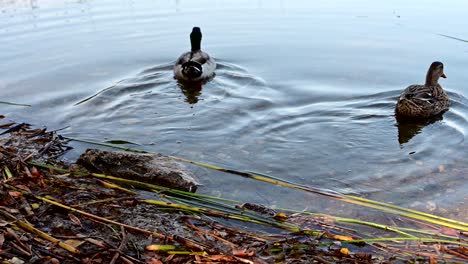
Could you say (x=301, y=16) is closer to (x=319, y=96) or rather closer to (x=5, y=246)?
(x=319, y=96)

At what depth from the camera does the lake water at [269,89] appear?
19.3 feet

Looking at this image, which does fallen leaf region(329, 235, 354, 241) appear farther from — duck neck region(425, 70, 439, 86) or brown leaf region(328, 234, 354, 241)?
duck neck region(425, 70, 439, 86)

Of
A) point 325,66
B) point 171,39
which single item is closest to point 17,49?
point 171,39

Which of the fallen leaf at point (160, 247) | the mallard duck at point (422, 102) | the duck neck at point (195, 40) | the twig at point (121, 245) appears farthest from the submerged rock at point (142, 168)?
the duck neck at point (195, 40)

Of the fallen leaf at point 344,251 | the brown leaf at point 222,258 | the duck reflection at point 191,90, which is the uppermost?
the brown leaf at point 222,258

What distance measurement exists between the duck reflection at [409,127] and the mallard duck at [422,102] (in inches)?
3.4

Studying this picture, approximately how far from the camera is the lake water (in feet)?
19.3

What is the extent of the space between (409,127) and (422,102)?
0.53 m

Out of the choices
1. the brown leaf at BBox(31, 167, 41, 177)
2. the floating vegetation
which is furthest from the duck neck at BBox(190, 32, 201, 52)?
the brown leaf at BBox(31, 167, 41, 177)

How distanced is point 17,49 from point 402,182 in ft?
30.2

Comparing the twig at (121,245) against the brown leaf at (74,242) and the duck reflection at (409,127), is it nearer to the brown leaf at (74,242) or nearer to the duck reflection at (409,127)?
the brown leaf at (74,242)

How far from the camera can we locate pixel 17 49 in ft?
37.7

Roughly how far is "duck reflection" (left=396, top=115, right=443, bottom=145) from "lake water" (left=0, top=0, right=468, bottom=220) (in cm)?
6

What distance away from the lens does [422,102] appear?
307 inches
